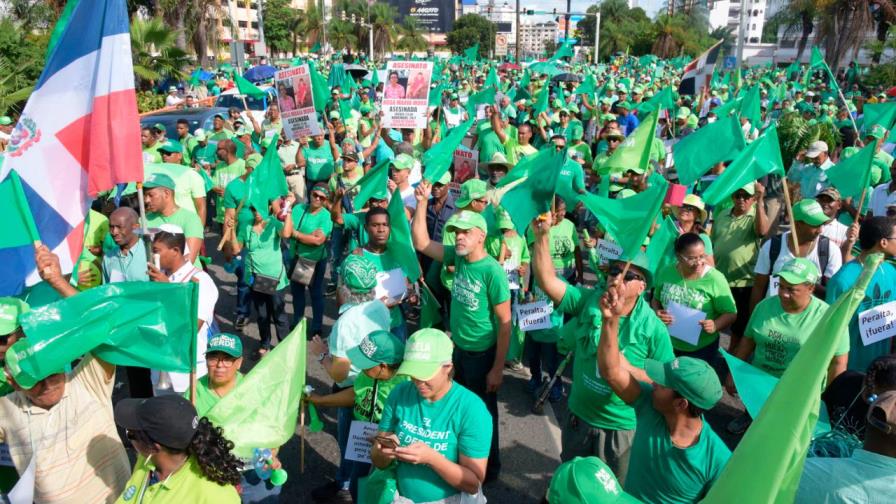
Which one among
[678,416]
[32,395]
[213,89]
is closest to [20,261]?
[32,395]

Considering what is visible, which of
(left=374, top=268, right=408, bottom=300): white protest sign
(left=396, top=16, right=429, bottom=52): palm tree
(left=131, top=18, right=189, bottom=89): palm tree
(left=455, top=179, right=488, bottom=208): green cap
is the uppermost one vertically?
(left=396, top=16, right=429, bottom=52): palm tree

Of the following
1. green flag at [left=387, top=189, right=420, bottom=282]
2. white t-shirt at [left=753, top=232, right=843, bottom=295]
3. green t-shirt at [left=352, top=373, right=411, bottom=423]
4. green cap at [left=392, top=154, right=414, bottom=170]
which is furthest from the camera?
green cap at [left=392, top=154, right=414, bottom=170]

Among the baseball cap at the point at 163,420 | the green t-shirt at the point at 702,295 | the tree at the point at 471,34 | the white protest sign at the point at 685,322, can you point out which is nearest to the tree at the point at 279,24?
the tree at the point at 471,34

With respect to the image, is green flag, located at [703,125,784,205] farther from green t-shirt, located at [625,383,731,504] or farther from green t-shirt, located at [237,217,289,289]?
green t-shirt, located at [237,217,289,289]

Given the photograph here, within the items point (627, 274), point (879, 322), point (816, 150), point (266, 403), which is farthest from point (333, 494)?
point (816, 150)

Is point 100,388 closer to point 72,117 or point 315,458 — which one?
point 72,117

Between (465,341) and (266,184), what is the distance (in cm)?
284

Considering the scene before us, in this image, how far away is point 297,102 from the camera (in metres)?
8.00

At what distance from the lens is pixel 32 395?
2.72 meters

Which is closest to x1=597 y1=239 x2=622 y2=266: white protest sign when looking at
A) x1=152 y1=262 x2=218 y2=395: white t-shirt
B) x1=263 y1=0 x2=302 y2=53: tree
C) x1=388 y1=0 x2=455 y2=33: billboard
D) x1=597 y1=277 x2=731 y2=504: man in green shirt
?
x1=597 y1=277 x2=731 y2=504: man in green shirt

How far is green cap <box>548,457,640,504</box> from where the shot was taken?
198 cm

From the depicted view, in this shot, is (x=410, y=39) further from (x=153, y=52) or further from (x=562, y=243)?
(x=562, y=243)

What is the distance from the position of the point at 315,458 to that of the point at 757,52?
82422 mm

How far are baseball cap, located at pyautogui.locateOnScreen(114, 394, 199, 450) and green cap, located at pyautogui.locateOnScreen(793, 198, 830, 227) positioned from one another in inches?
163
